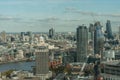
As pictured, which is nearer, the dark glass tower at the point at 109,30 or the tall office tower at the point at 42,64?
the tall office tower at the point at 42,64

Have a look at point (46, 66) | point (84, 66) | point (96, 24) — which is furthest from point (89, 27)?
point (46, 66)

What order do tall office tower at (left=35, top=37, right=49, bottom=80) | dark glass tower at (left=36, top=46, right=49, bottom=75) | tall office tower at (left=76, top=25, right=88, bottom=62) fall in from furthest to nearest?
1. tall office tower at (left=76, top=25, right=88, bottom=62)
2. dark glass tower at (left=36, top=46, right=49, bottom=75)
3. tall office tower at (left=35, top=37, right=49, bottom=80)

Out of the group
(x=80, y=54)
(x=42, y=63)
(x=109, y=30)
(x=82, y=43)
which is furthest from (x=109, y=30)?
(x=42, y=63)

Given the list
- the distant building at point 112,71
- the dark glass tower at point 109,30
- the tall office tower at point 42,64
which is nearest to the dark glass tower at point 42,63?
the tall office tower at point 42,64

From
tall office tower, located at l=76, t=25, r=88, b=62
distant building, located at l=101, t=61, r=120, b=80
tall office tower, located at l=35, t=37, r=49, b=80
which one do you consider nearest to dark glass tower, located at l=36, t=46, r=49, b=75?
tall office tower, located at l=35, t=37, r=49, b=80

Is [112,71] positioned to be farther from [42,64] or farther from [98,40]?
[98,40]

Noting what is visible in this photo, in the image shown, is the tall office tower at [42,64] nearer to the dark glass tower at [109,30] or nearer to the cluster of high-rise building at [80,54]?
the cluster of high-rise building at [80,54]

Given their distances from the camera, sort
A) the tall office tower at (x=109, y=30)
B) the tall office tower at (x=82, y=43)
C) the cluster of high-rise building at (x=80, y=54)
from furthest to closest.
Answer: the tall office tower at (x=109, y=30), the tall office tower at (x=82, y=43), the cluster of high-rise building at (x=80, y=54)

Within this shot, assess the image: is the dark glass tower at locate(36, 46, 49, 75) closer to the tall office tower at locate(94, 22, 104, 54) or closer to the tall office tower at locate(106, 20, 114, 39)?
the tall office tower at locate(94, 22, 104, 54)

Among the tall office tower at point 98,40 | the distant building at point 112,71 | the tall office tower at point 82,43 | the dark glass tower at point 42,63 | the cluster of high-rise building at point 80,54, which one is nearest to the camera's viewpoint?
the distant building at point 112,71
